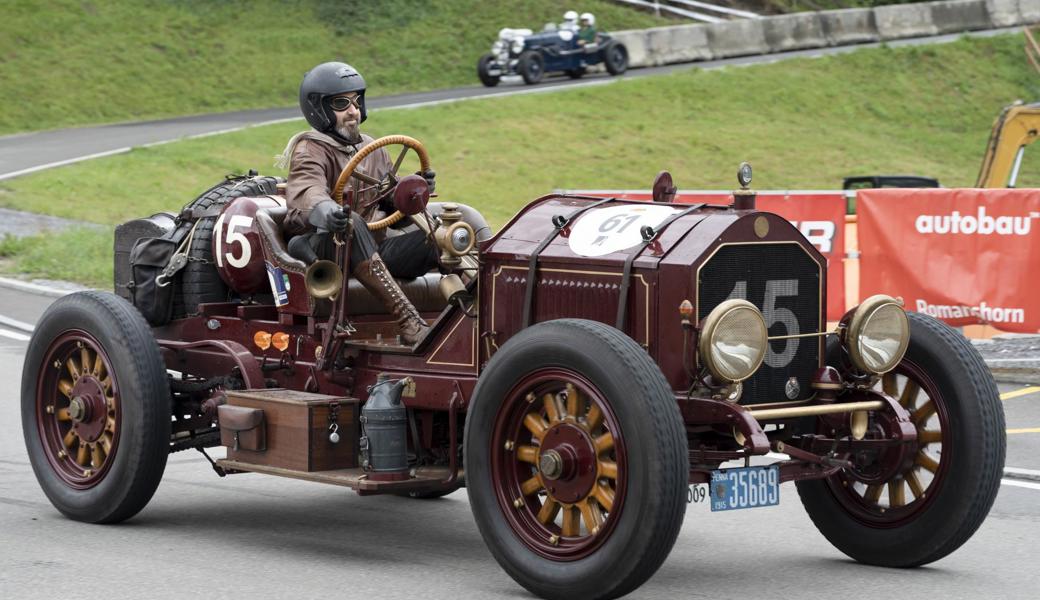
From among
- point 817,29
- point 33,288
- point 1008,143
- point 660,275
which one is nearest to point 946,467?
point 660,275

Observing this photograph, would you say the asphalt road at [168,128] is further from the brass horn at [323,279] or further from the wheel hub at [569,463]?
the wheel hub at [569,463]

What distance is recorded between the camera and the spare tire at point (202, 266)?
8219 mm

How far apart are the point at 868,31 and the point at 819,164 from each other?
38.2 feet

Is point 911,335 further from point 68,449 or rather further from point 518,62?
point 518,62

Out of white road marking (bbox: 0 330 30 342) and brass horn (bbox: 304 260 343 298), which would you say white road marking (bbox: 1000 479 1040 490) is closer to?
brass horn (bbox: 304 260 343 298)

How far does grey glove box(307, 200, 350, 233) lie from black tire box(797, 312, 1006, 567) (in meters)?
2.45

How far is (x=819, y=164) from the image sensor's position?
95.5 feet

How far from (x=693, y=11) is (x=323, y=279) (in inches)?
1396

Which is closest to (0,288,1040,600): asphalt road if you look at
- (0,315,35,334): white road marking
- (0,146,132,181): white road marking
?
(0,315,35,334): white road marking

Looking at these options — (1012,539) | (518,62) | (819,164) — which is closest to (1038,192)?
(1012,539)

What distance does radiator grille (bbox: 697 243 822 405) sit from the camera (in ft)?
21.4

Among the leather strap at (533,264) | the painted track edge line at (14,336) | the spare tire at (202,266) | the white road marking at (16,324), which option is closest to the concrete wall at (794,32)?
the white road marking at (16,324)

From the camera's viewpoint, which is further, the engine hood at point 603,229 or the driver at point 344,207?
the driver at point 344,207

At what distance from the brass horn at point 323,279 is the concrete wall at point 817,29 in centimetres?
2970
